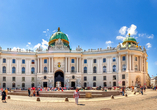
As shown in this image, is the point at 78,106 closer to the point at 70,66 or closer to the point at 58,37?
the point at 70,66

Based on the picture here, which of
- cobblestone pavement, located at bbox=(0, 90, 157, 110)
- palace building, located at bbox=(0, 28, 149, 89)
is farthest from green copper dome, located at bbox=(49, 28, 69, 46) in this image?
cobblestone pavement, located at bbox=(0, 90, 157, 110)

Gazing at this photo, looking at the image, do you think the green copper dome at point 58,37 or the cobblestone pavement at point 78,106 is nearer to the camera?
the cobblestone pavement at point 78,106

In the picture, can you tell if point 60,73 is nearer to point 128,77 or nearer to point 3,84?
point 3,84

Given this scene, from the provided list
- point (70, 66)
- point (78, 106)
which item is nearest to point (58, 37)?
point (70, 66)

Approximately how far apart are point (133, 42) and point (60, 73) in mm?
39257

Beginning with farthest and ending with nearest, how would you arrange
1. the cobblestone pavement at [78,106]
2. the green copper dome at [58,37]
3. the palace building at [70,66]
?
1. the green copper dome at [58,37]
2. the palace building at [70,66]
3. the cobblestone pavement at [78,106]

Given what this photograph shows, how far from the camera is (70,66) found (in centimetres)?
7488

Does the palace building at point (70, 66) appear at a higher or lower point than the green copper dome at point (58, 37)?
lower

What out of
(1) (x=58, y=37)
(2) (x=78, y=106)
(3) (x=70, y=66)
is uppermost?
(1) (x=58, y=37)

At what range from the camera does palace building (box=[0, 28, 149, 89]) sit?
70188 millimetres

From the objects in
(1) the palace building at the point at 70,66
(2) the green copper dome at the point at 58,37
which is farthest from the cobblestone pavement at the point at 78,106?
(2) the green copper dome at the point at 58,37

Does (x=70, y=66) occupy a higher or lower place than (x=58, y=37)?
lower

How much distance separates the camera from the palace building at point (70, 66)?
70188 millimetres

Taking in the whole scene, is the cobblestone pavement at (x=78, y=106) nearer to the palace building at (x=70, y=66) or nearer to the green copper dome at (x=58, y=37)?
the palace building at (x=70, y=66)
